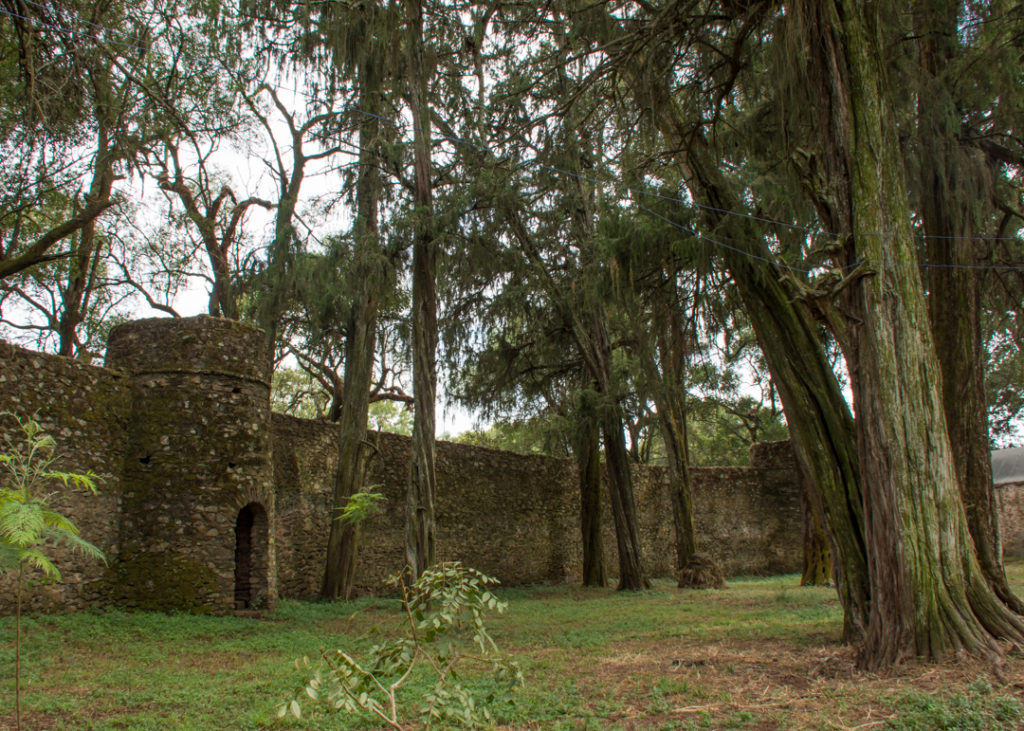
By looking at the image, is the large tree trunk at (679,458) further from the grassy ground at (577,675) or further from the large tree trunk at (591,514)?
the grassy ground at (577,675)

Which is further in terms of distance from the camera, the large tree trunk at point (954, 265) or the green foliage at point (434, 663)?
the large tree trunk at point (954, 265)

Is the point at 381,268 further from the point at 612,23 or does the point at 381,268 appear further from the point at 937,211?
the point at 937,211

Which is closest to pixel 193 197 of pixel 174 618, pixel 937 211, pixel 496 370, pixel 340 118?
pixel 340 118

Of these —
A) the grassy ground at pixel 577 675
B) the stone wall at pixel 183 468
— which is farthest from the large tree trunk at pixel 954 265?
the stone wall at pixel 183 468

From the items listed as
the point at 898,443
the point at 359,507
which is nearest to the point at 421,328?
the point at 359,507

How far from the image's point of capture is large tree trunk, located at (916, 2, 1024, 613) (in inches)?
254

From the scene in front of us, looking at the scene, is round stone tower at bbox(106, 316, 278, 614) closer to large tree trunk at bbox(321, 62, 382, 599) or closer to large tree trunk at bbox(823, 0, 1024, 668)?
large tree trunk at bbox(321, 62, 382, 599)

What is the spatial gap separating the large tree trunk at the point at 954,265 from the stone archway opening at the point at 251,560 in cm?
703

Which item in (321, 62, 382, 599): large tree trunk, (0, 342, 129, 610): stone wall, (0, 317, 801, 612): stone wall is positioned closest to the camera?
(0, 342, 129, 610): stone wall

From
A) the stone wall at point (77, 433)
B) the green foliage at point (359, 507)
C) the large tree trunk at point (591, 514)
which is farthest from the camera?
the large tree trunk at point (591, 514)

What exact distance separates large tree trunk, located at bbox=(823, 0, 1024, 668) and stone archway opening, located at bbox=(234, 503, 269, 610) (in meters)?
6.30

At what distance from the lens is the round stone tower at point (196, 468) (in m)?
7.70

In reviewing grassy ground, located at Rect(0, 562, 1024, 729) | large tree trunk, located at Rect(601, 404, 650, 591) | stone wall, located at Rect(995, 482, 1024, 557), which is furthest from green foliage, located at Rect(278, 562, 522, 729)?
stone wall, located at Rect(995, 482, 1024, 557)

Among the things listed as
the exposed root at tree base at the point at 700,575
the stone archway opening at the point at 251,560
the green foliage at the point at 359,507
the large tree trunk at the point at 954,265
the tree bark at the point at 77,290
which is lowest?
the exposed root at tree base at the point at 700,575
